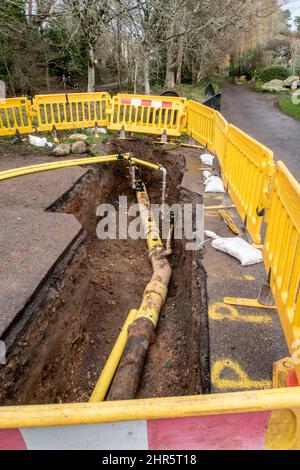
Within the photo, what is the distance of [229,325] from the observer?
332cm

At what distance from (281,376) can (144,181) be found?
771 centimetres

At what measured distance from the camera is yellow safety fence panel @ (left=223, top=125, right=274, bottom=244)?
129 inches

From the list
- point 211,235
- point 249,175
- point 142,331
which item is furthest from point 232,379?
point 211,235

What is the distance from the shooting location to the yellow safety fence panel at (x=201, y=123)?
7.73 meters

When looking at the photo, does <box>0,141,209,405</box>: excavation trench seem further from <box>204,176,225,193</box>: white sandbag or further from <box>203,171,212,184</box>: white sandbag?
<box>203,171,212,184</box>: white sandbag

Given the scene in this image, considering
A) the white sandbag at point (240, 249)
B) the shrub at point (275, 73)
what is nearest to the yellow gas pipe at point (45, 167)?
the white sandbag at point (240, 249)

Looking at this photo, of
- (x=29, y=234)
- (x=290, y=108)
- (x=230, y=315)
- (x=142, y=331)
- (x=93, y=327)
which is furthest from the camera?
(x=290, y=108)

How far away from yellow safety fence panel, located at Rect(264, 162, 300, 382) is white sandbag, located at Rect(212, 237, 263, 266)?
43.5 inches

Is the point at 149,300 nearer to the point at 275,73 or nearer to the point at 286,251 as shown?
the point at 286,251

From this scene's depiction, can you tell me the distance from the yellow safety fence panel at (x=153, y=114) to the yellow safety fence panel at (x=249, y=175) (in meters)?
5.01

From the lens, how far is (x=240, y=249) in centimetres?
434

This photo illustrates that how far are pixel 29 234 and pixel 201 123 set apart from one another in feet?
18.1

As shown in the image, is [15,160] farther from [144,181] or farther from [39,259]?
[39,259]

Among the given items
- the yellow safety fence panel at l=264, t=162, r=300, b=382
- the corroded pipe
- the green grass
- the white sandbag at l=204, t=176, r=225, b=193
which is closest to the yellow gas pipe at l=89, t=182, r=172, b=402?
the corroded pipe
